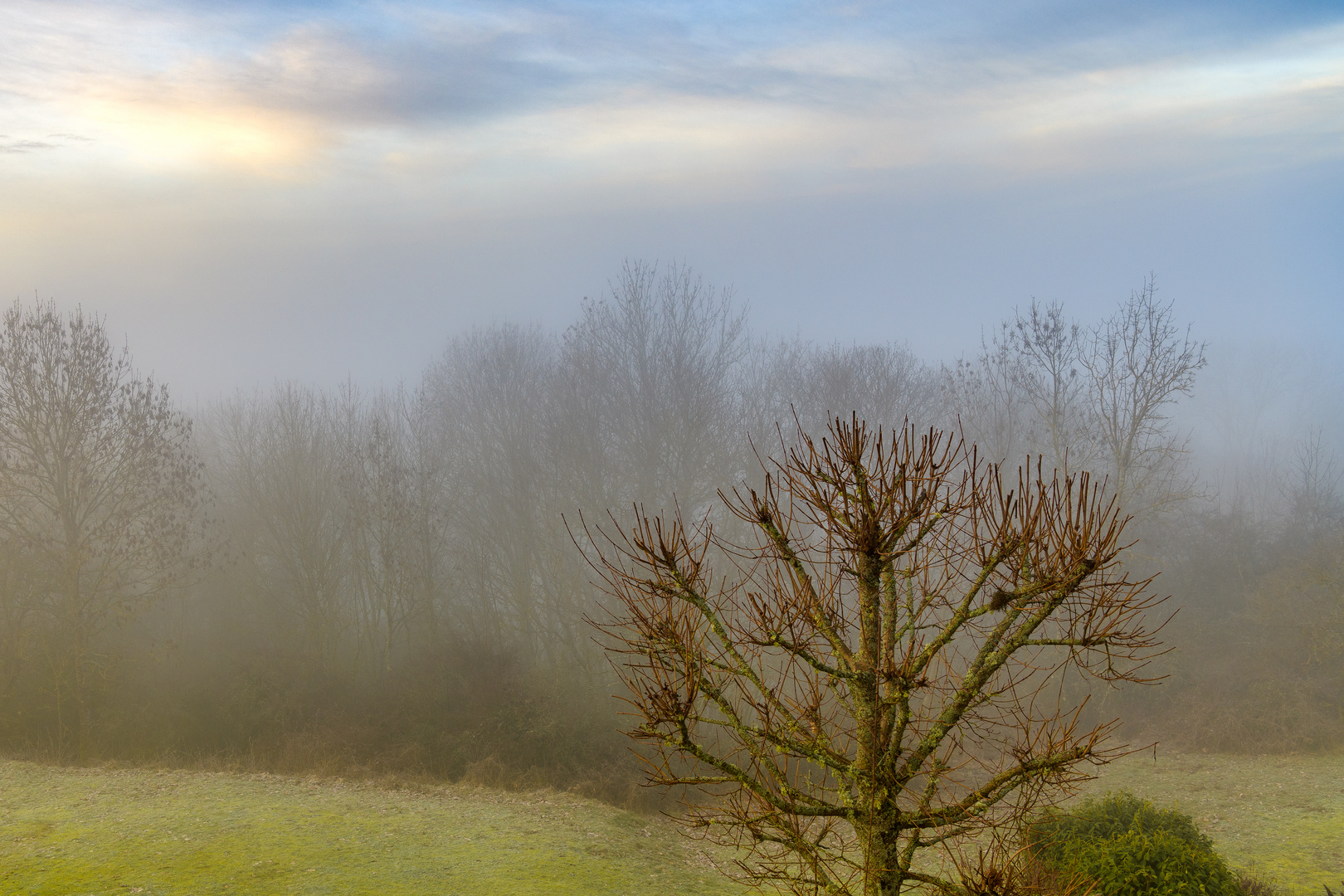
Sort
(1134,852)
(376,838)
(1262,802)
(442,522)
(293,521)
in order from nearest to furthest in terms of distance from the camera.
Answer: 1. (1134,852)
2. (376,838)
3. (1262,802)
4. (293,521)
5. (442,522)

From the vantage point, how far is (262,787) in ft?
53.2

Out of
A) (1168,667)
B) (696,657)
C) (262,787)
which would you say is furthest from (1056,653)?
(696,657)

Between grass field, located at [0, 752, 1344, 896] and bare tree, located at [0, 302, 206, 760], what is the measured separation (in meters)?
3.68

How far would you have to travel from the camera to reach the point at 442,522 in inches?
1225

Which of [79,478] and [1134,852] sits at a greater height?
[79,478]

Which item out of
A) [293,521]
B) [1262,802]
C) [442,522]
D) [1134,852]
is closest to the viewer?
[1134,852]

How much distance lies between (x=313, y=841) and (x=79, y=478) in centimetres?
1344

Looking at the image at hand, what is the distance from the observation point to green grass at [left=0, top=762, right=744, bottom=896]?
437 inches

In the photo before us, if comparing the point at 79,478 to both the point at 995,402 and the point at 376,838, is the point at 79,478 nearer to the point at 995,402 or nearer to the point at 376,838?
the point at 376,838

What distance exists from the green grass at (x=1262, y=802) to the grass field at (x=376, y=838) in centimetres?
5

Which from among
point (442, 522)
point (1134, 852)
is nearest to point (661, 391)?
point (442, 522)

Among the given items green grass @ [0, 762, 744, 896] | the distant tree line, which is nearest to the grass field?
green grass @ [0, 762, 744, 896]

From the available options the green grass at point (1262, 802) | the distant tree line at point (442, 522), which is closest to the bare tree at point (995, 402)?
the distant tree line at point (442, 522)

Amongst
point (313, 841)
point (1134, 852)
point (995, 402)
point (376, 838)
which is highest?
point (995, 402)
